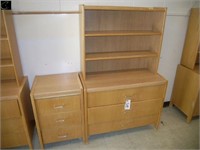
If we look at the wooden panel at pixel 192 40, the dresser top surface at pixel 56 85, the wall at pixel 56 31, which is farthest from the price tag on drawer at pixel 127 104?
the wooden panel at pixel 192 40

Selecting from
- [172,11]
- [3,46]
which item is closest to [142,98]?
[172,11]

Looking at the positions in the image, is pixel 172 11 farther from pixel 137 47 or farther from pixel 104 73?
pixel 104 73

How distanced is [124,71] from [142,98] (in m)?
0.42

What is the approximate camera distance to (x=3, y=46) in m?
1.72

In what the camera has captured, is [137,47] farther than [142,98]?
Yes

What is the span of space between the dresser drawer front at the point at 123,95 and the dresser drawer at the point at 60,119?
0.21 metres

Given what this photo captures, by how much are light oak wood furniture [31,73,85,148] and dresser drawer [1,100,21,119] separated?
17 cm

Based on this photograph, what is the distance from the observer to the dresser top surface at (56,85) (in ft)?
5.16

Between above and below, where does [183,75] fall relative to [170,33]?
below

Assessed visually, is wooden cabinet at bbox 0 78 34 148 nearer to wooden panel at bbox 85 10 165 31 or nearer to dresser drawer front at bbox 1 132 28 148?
dresser drawer front at bbox 1 132 28 148

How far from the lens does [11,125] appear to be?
1.63m

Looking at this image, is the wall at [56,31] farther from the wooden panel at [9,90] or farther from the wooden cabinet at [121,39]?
the wooden panel at [9,90]

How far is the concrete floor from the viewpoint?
188 centimetres

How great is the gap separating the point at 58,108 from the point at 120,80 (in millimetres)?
743
